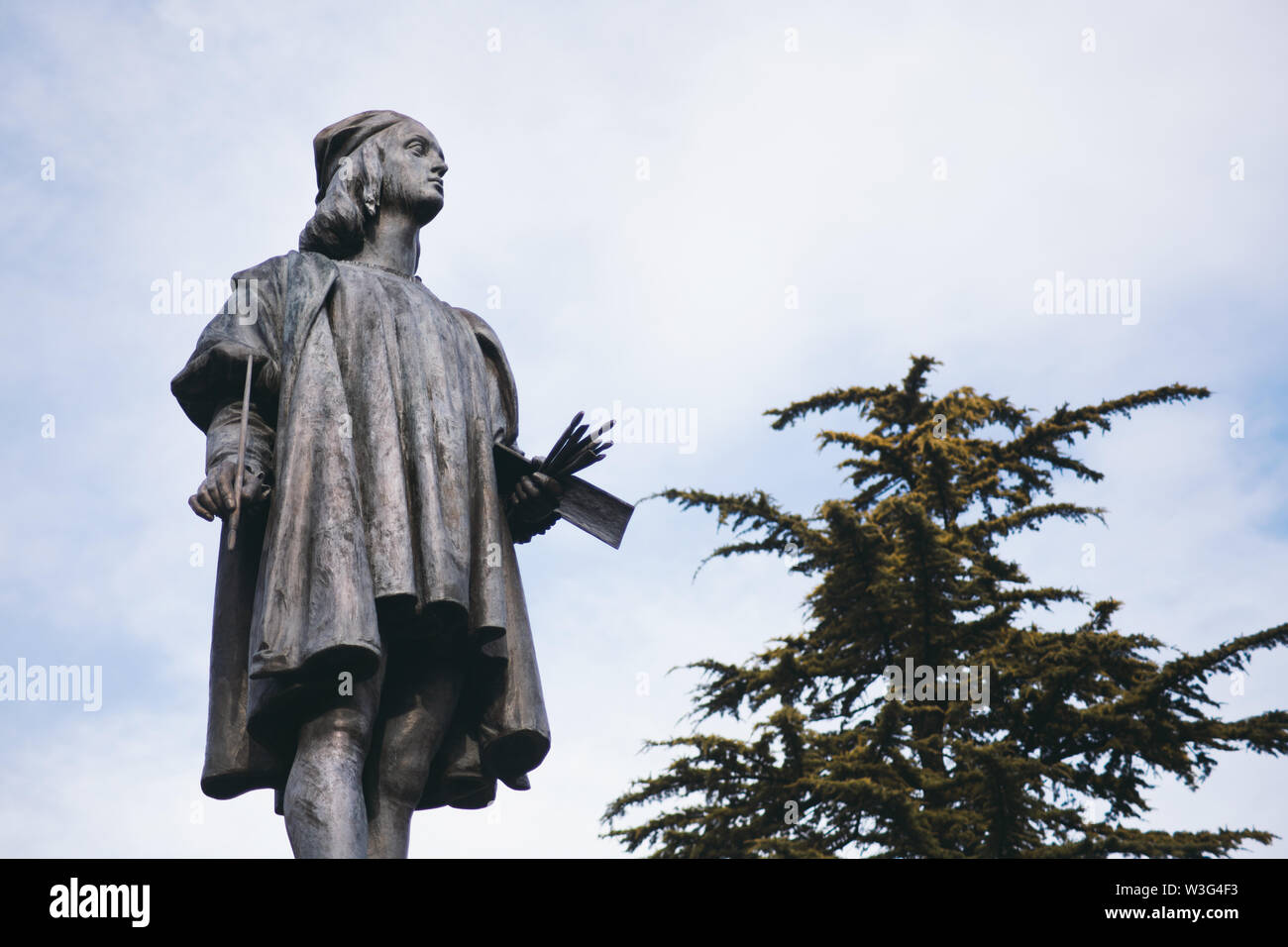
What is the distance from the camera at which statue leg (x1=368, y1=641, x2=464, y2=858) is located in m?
4.82

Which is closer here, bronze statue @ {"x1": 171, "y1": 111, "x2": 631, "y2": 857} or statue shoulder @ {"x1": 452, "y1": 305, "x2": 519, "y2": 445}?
bronze statue @ {"x1": 171, "y1": 111, "x2": 631, "y2": 857}

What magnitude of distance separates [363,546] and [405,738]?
0.60 meters

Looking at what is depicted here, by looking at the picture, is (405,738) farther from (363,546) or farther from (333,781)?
(363,546)

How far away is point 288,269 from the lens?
540 centimetres

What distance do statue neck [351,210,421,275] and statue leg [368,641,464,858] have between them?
4.95 ft

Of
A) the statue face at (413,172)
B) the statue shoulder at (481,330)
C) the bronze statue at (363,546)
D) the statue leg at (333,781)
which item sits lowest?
the statue leg at (333,781)

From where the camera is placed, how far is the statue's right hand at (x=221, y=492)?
4.75 meters

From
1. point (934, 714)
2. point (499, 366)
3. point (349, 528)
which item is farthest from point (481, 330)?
point (934, 714)

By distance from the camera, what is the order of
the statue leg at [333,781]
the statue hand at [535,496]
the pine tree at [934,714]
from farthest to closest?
the pine tree at [934,714]
the statue hand at [535,496]
the statue leg at [333,781]

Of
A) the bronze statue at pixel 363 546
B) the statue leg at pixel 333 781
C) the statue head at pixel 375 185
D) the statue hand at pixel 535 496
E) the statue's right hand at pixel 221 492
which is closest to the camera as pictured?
the statue leg at pixel 333 781

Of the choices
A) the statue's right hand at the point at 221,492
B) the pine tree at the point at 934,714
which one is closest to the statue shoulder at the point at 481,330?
the statue's right hand at the point at 221,492

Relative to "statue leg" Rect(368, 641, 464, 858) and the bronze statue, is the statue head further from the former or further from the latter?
"statue leg" Rect(368, 641, 464, 858)

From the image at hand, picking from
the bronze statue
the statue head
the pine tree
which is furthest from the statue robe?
the pine tree

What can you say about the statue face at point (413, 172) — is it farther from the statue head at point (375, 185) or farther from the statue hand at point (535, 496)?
the statue hand at point (535, 496)
